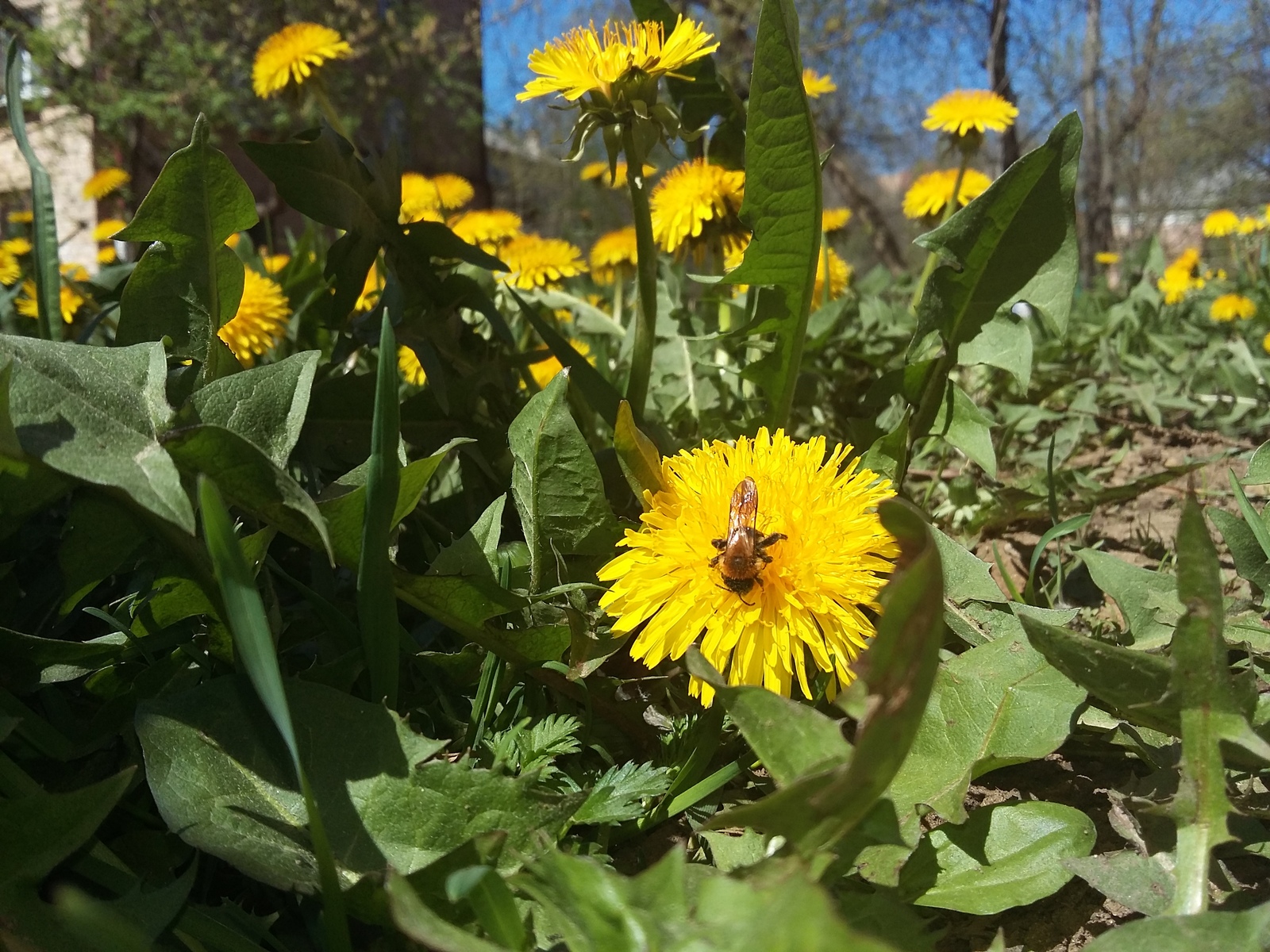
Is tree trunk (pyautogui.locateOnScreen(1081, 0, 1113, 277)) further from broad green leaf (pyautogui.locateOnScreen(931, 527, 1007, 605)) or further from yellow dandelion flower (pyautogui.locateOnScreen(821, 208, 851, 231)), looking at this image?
broad green leaf (pyautogui.locateOnScreen(931, 527, 1007, 605))

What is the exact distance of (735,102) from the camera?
4.61 feet

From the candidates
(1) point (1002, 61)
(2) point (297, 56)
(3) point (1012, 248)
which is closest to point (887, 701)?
(3) point (1012, 248)

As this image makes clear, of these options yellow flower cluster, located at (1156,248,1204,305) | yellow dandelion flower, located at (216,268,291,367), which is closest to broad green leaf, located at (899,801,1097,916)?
yellow dandelion flower, located at (216,268,291,367)

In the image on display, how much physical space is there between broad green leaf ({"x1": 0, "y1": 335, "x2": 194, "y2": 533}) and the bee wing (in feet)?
1.52

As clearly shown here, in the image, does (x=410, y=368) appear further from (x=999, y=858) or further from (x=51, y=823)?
(x=999, y=858)

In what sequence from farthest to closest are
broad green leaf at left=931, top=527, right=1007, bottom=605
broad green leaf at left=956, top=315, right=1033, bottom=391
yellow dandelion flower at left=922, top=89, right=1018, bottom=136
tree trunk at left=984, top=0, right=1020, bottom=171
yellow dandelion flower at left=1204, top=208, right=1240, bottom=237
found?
tree trunk at left=984, top=0, right=1020, bottom=171 → yellow dandelion flower at left=1204, top=208, right=1240, bottom=237 → yellow dandelion flower at left=922, top=89, right=1018, bottom=136 → broad green leaf at left=956, top=315, right=1033, bottom=391 → broad green leaf at left=931, top=527, right=1007, bottom=605

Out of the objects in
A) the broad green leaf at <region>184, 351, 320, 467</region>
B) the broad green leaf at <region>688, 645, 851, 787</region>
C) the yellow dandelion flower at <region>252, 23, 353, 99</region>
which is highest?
the yellow dandelion flower at <region>252, 23, 353, 99</region>

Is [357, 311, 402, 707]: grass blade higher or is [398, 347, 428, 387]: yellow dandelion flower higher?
[398, 347, 428, 387]: yellow dandelion flower

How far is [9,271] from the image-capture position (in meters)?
2.34

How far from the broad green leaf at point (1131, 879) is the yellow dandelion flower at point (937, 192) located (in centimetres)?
196

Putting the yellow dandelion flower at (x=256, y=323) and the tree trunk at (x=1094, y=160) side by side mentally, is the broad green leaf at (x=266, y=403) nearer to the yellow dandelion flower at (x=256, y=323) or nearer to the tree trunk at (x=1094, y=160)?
the yellow dandelion flower at (x=256, y=323)

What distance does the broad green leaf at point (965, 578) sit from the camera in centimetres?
93

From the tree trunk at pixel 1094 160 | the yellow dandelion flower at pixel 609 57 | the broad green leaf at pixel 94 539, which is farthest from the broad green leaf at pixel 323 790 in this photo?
the tree trunk at pixel 1094 160

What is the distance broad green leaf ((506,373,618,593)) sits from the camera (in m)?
0.94
